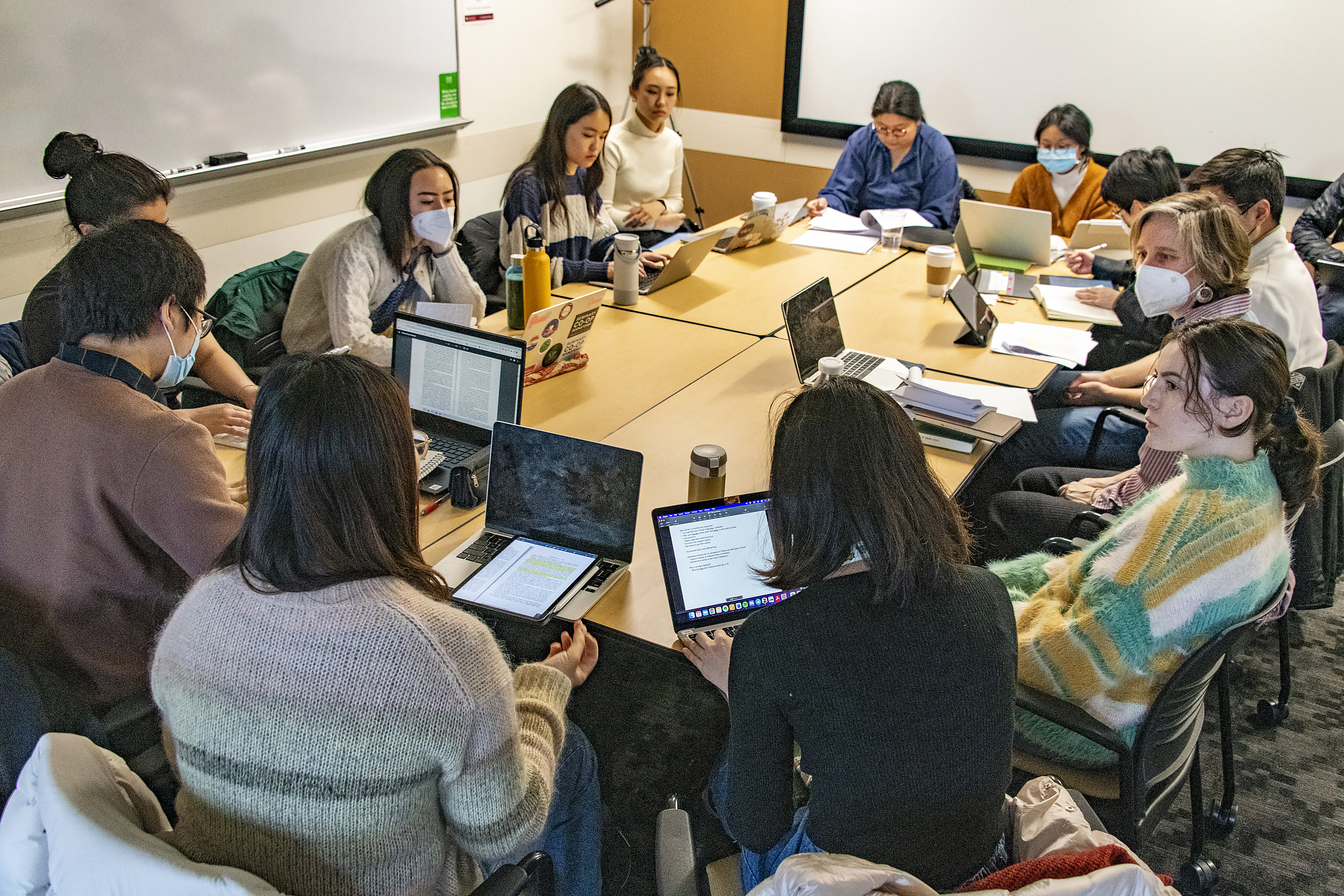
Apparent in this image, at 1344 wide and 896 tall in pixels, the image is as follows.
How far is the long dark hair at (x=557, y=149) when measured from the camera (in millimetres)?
3592

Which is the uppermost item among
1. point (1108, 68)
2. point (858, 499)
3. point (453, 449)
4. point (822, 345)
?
point (1108, 68)

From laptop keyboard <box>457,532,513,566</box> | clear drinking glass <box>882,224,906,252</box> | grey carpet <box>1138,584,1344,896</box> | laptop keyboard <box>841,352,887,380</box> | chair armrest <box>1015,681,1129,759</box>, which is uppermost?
clear drinking glass <box>882,224,906,252</box>

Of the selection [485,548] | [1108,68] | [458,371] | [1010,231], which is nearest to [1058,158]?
[1010,231]

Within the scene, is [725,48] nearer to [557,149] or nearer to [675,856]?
[557,149]

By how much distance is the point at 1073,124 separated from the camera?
13.5 feet

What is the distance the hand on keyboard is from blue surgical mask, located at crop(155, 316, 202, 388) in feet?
3.59

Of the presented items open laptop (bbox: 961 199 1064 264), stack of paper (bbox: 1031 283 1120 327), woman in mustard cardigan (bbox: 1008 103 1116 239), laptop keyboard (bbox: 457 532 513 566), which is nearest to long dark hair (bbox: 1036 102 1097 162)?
woman in mustard cardigan (bbox: 1008 103 1116 239)

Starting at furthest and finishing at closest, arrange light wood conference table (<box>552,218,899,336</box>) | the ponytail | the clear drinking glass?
the clear drinking glass
light wood conference table (<box>552,218,899,336</box>)
the ponytail

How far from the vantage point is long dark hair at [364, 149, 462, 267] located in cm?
285

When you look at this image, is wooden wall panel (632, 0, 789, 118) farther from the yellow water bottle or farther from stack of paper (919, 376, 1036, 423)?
stack of paper (919, 376, 1036, 423)

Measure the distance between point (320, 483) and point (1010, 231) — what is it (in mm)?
3352

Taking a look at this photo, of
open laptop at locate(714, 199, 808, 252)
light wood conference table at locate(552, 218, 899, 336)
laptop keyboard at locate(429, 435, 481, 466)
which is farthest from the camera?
open laptop at locate(714, 199, 808, 252)

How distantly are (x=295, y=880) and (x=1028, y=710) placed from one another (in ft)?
3.92

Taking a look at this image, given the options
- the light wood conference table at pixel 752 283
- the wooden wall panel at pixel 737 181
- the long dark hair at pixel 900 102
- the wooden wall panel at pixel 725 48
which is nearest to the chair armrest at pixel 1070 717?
the light wood conference table at pixel 752 283
